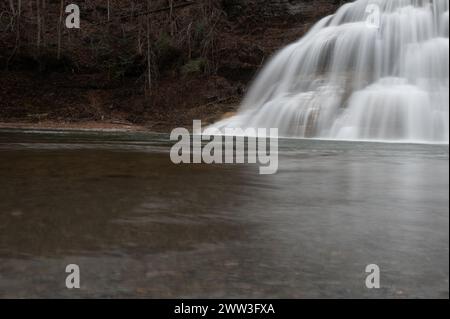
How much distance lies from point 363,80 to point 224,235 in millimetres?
13232

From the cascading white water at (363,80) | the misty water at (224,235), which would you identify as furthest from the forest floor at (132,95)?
the misty water at (224,235)

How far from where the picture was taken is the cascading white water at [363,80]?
12.1 metres

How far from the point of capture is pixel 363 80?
1471cm

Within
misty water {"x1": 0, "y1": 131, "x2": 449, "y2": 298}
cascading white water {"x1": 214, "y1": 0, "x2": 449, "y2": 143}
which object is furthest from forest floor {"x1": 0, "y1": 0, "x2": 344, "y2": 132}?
misty water {"x1": 0, "y1": 131, "x2": 449, "y2": 298}

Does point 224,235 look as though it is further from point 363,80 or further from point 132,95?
point 132,95

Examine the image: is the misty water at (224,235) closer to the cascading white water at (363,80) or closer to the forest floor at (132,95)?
the cascading white water at (363,80)

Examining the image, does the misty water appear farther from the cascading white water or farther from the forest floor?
the forest floor

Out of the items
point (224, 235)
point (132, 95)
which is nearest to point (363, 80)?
point (132, 95)

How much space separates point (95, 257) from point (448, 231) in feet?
5.52

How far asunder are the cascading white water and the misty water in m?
7.70

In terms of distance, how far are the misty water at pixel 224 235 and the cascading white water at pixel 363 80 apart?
25.3ft

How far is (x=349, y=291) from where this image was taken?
1732 millimetres

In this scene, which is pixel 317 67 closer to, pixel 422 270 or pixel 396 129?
pixel 396 129
